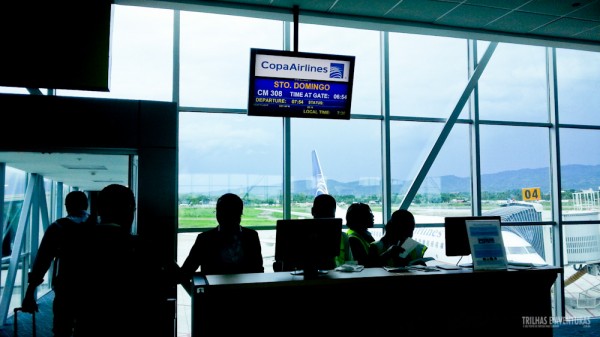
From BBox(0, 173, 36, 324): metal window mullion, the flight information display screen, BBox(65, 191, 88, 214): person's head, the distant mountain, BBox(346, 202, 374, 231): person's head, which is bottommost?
BBox(0, 173, 36, 324): metal window mullion

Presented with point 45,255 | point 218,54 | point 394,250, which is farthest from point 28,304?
point 218,54

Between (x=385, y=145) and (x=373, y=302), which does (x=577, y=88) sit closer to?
(x=385, y=145)

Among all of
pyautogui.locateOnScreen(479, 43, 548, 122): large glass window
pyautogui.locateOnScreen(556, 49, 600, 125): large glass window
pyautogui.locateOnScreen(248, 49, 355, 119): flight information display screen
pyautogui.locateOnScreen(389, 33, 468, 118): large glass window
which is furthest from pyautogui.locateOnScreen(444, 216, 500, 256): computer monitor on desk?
pyautogui.locateOnScreen(556, 49, 600, 125): large glass window

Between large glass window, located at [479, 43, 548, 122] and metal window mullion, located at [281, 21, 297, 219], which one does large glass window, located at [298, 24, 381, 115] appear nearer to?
metal window mullion, located at [281, 21, 297, 219]

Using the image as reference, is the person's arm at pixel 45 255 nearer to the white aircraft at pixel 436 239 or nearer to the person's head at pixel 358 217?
the person's head at pixel 358 217

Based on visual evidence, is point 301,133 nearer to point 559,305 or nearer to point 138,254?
point 138,254

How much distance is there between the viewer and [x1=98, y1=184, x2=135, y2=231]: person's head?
2.21 m

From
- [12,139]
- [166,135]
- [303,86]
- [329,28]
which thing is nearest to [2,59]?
[12,139]

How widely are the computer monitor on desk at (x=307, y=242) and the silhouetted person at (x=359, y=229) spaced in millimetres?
546

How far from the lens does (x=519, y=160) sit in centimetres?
689

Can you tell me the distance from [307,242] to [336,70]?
2152mm

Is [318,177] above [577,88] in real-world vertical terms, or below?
below

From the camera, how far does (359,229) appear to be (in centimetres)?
409

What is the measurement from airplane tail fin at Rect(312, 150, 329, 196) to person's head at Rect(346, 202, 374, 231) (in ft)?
6.02
